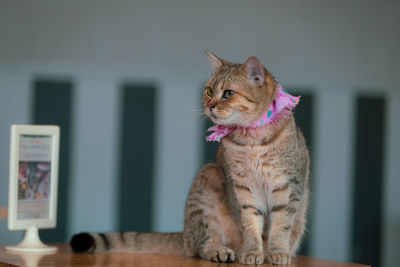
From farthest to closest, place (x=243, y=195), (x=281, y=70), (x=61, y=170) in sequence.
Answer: (x=281, y=70) → (x=61, y=170) → (x=243, y=195)

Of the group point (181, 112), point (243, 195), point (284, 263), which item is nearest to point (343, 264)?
point (284, 263)

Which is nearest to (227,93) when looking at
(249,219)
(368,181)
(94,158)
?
(249,219)

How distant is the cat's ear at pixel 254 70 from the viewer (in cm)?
190

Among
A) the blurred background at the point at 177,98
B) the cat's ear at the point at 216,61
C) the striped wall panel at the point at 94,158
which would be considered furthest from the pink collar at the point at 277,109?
the striped wall panel at the point at 94,158

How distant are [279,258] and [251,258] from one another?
9 centimetres

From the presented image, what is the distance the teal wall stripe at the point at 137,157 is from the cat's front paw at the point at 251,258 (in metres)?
2.60

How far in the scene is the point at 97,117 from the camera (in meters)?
4.33

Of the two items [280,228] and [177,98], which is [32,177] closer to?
[280,228]

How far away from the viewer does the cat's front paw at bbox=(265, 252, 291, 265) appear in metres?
1.83

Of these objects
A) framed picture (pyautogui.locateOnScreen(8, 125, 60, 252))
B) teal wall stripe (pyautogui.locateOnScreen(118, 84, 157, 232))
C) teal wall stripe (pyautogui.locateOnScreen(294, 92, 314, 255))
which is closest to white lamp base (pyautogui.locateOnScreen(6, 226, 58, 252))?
framed picture (pyautogui.locateOnScreen(8, 125, 60, 252))

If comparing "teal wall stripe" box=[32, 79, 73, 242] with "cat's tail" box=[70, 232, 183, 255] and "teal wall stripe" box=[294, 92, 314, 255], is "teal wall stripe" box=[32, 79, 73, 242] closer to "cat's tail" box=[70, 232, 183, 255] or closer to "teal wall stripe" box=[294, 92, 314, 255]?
"teal wall stripe" box=[294, 92, 314, 255]

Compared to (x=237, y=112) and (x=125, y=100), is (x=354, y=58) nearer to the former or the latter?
(x=125, y=100)

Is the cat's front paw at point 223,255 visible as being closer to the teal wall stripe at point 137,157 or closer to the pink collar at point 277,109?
the pink collar at point 277,109

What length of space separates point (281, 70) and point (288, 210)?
9.45 ft
